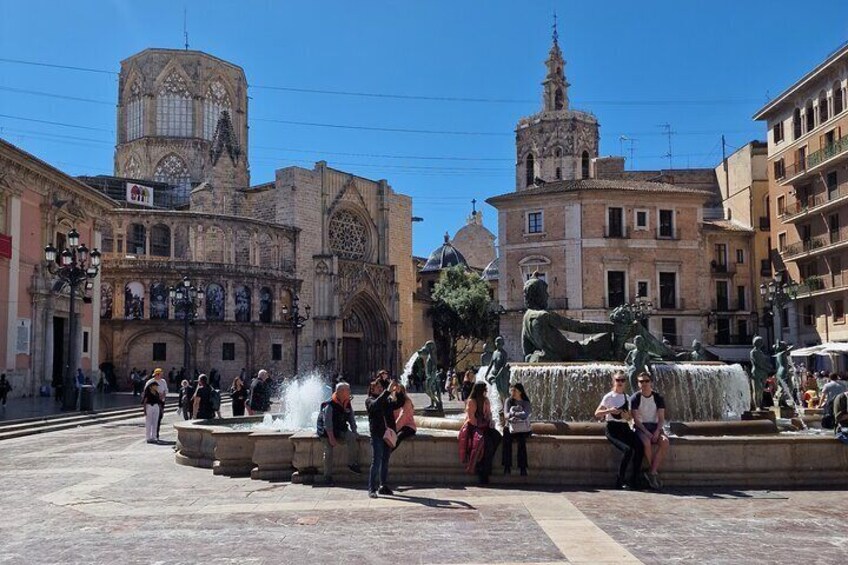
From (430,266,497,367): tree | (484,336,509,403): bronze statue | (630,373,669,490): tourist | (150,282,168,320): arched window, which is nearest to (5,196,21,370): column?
(150,282,168,320): arched window

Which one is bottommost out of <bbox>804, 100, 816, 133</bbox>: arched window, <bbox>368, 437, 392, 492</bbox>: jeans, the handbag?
<bbox>368, 437, 392, 492</bbox>: jeans

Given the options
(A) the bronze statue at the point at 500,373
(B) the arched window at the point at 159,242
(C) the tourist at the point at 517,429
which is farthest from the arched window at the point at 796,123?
(C) the tourist at the point at 517,429

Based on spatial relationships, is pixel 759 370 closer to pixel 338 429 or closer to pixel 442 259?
pixel 338 429

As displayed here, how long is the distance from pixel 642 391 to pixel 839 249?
33783 mm

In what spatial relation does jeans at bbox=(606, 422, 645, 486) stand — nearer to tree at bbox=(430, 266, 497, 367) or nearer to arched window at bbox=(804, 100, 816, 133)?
arched window at bbox=(804, 100, 816, 133)

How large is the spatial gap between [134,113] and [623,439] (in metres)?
65.9

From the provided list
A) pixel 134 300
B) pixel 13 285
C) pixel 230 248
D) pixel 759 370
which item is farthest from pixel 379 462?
pixel 230 248

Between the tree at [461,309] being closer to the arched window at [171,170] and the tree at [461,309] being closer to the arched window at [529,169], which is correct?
the arched window at [529,169]

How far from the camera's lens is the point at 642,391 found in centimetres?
976

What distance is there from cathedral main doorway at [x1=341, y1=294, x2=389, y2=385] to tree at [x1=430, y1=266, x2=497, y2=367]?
15.2 ft

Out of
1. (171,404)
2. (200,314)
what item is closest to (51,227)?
(171,404)

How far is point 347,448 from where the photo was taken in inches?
401

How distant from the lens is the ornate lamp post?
3017 cm

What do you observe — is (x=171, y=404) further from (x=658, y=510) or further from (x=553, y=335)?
(x=658, y=510)
